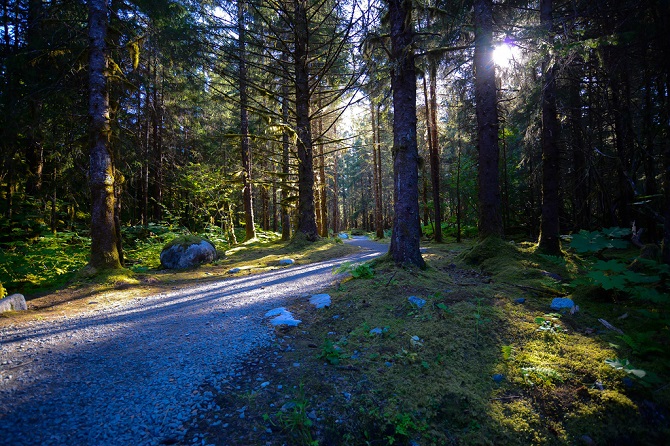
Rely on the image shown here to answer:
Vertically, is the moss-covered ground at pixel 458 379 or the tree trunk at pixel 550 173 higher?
the tree trunk at pixel 550 173

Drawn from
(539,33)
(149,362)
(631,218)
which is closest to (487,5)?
(539,33)

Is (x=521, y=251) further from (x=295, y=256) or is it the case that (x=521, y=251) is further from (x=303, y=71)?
(x=303, y=71)

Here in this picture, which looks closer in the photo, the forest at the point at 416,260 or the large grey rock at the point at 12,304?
the forest at the point at 416,260

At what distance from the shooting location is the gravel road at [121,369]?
6.51ft

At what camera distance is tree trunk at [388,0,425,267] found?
19.0 feet

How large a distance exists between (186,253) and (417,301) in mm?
8633

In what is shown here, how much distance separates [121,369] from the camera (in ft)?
9.10

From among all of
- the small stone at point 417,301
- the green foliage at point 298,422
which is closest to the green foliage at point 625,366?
the small stone at point 417,301

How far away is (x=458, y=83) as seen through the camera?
43.1ft

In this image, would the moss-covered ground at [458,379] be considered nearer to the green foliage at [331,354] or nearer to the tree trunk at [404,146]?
the green foliage at [331,354]

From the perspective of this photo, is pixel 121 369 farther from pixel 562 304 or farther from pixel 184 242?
pixel 184 242

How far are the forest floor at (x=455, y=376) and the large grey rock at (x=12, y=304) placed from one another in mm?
402

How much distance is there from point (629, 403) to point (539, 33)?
6.27 meters

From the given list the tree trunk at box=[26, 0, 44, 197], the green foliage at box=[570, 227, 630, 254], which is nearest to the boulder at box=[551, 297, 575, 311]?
the green foliage at box=[570, 227, 630, 254]
